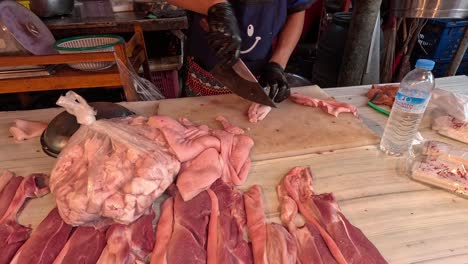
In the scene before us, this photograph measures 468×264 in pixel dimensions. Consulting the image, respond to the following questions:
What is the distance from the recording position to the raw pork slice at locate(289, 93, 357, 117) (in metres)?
1.71

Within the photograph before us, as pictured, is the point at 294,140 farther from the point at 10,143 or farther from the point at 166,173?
the point at 10,143

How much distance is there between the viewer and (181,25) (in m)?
3.23

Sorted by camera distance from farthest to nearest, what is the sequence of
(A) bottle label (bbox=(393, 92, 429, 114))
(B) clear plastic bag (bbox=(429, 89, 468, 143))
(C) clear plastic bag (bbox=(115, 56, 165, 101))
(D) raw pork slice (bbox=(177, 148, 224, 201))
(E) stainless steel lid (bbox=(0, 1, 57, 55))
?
1. (E) stainless steel lid (bbox=(0, 1, 57, 55))
2. (C) clear plastic bag (bbox=(115, 56, 165, 101))
3. (B) clear plastic bag (bbox=(429, 89, 468, 143))
4. (A) bottle label (bbox=(393, 92, 429, 114))
5. (D) raw pork slice (bbox=(177, 148, 224, 201))

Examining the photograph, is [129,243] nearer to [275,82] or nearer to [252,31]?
[275,82]

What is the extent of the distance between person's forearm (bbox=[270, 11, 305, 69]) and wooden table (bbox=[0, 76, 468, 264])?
774mm

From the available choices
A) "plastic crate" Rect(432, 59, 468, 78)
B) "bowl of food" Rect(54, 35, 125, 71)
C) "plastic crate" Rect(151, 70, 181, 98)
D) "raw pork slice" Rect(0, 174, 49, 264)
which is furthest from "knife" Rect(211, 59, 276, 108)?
"plastic crate" Rect(432, 59, 468, 78)

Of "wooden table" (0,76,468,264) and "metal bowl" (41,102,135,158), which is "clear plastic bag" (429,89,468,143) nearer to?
"wooden table" (0,76,468,264)

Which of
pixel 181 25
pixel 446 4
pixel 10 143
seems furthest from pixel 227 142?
pixel 181 25

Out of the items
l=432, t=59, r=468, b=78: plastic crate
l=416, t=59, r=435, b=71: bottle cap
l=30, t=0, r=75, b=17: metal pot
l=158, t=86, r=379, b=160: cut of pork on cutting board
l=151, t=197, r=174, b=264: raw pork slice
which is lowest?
l=432, t=59, r=468, b=78: plastic crate

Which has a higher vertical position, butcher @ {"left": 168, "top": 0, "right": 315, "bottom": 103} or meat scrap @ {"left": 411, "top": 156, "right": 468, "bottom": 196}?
butcher @ {"left": 168, "top": 0, "right": 315, "bottom": 103}

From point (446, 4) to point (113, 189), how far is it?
7.88 feet

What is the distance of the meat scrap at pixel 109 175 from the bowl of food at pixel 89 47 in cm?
133

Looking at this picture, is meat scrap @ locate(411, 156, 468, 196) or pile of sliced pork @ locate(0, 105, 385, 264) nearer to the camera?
pile of sliced pork @ locate(0, 105, 385, 264)

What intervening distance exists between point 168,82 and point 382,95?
236cm
